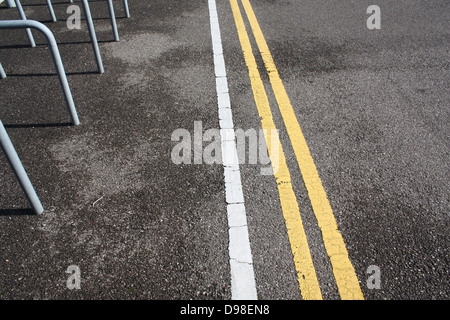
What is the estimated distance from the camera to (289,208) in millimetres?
2941

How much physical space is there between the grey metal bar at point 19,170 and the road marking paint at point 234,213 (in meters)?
1.64

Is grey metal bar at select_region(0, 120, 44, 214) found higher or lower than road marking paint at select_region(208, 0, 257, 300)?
higher

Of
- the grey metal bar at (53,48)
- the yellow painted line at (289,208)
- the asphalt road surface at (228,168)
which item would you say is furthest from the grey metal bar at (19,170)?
the yellow painted line at (289,208)

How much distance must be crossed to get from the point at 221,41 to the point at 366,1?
13.3ft

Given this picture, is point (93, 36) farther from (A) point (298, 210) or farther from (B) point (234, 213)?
(A) point (298, 210)

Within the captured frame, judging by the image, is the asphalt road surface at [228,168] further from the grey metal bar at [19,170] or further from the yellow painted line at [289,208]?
the grey metal bar at [19,170]

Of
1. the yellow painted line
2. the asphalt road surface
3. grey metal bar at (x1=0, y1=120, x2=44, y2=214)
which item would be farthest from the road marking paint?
grey metal bar at (x1=0, y1=120, x2=44, y2=214)

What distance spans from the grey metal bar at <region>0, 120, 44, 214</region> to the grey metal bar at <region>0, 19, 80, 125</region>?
1.01m

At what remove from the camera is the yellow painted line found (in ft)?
7.94

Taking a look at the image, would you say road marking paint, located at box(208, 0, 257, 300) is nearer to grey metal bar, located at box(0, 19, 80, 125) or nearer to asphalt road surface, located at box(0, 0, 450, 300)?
asphalt road surface, located at box(0, 0, 450, 300)

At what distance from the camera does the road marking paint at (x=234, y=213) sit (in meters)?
2.40

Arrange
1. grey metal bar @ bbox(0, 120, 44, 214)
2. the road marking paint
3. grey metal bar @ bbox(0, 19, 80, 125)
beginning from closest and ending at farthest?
the road marking paint < grey metal bar @ bbox(0, 120, 44, 214) < grey metal bar @ bbox(0, 19, 80, 125)

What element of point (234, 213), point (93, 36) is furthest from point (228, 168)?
point (93, 36)
